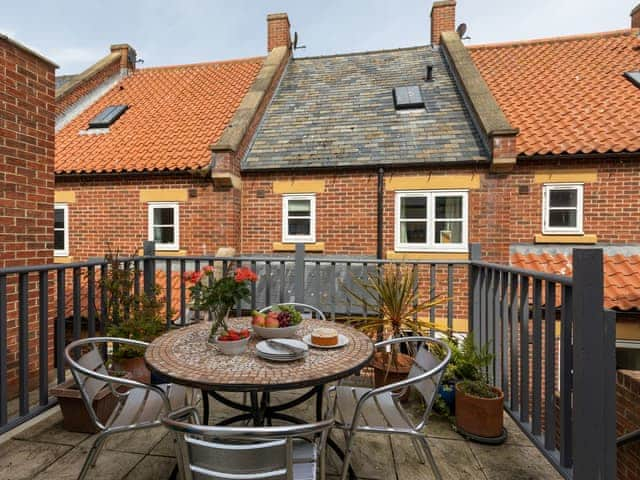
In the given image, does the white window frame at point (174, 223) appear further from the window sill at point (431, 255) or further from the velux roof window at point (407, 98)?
the velux roof window at point (407, 98)

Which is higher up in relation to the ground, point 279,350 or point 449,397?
point 279,350

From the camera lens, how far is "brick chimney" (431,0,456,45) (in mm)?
10883

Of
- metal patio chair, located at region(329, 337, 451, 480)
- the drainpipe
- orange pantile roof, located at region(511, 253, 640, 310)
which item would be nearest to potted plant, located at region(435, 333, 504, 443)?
metal patio chair, located at region(329, 337, 451, 480)

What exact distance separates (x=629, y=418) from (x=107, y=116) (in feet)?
42.1

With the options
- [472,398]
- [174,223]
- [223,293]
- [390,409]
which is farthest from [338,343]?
[174,223]

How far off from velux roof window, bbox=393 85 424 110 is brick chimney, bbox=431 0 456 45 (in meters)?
3.34

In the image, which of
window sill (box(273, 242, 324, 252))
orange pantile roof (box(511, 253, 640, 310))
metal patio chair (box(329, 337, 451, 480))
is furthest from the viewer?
window sill (box(273, 242, 324, 252))

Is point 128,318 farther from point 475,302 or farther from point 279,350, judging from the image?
point 475,302

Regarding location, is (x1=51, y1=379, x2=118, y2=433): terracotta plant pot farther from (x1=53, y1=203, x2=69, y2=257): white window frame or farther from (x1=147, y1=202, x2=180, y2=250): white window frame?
(x1=53, y1=203, x2=69, y2=257): white window frame

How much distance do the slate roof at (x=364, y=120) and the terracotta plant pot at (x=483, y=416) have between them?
5741 mm

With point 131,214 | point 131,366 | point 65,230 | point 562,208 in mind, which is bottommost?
point 131,366

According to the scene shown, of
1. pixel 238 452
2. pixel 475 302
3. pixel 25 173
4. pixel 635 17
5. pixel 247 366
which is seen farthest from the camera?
pixel 635 17

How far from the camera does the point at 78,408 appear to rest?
2.52m

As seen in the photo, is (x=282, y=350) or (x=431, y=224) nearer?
(x=282, y=350)
